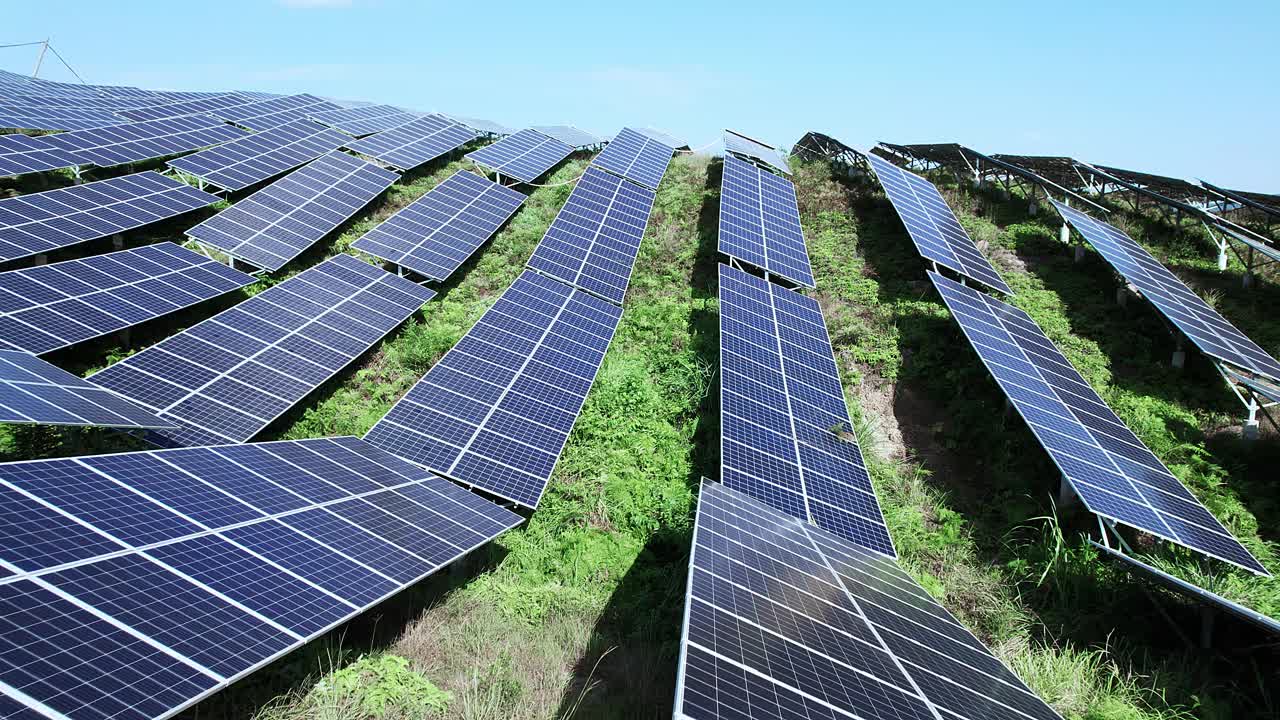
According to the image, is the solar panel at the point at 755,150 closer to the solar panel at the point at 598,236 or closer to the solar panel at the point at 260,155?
the solar panel at the point at 598,236

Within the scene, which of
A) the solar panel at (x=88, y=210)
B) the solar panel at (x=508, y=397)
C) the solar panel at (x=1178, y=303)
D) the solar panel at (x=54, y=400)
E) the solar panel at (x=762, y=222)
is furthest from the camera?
the solar panel at (x=762, y=222)

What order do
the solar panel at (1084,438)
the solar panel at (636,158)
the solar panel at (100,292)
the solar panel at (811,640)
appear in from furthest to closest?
the solar panel at (636,158)
the solar panel at (100,292)
the solar panel at (1084,438)
the solar panel at (811,640)

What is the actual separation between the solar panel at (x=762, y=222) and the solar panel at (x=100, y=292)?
42.2 feet

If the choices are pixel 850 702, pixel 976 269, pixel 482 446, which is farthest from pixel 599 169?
pixel 850 702

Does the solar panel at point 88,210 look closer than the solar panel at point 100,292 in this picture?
No

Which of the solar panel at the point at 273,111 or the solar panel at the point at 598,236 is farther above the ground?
the solar panel at the point at 273,111

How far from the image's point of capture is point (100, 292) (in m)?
16.5

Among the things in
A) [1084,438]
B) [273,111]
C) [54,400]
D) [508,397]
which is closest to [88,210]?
[54,400]

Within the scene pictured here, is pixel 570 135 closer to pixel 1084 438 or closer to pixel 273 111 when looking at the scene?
pixel 273 111

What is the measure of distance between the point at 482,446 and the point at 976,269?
15.7 m

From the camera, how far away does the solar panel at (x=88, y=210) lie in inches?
721

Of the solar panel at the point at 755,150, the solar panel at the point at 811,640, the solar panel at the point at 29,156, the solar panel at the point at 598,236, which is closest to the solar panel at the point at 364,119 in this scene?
the solar panel at the point at 29,156

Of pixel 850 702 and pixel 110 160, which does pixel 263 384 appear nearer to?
pixel 850 702

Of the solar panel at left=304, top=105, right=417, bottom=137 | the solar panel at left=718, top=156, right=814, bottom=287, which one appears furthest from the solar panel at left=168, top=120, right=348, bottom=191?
the solar panel at left=718, top=156, right=814, bottom=287
